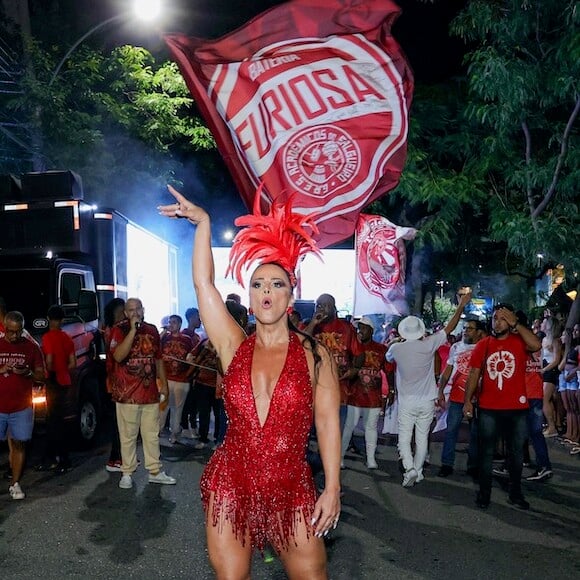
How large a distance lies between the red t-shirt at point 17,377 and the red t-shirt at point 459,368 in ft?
15.9

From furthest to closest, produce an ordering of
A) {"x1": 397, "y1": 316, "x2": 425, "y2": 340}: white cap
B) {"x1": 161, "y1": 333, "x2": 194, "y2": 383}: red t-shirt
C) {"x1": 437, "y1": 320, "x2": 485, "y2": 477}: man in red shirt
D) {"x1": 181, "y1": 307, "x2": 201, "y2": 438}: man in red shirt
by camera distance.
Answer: {"x1": 181, "y1": 307, "x2": 201, "y2": 438}: man in red shirt, {"x1": 161, "y1": 333, "x2": 194, "y2": 383}: red t-shirt, {"x1": 437, "y1": 320, "x2": 485, "y2": 477}: man in red shirt, {"x1": 397, "y1": 316, "x2": 425, "y2": 340}: white cap

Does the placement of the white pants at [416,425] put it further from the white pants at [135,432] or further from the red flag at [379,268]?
the red flag at [379,268]

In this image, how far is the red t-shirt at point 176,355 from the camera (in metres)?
10.5

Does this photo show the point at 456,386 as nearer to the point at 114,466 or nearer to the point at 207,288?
the point at 114,466

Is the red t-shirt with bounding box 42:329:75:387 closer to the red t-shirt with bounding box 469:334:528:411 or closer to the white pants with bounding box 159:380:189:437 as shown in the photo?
the white pants with bounding box 159:380:189:437

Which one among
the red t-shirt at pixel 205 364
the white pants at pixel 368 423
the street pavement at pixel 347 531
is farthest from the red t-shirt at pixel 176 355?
the white pants at pixel 368 423

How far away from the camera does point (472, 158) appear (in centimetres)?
1667

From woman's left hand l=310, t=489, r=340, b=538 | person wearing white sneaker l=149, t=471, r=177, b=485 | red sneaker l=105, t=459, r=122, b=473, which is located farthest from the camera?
red sneaker l=105, t=459, r=122, b=473

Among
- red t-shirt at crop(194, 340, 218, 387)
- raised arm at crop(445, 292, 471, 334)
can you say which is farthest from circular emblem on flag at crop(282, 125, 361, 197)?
red t-shirt at crop(194, 340, 218, 387)

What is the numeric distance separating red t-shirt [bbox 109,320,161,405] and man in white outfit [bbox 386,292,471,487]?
2.68m

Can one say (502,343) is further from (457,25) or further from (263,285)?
(457,25)

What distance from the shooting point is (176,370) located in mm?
10594

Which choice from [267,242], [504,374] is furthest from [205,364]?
[267,242]

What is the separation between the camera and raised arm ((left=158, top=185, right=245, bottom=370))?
3.56m
